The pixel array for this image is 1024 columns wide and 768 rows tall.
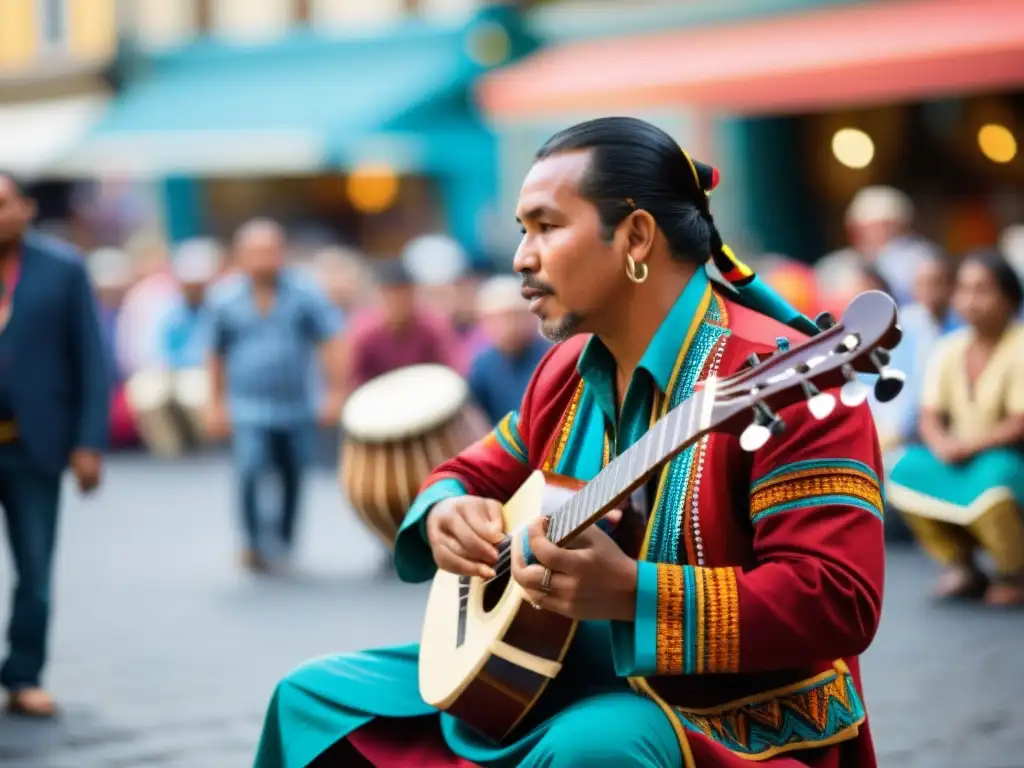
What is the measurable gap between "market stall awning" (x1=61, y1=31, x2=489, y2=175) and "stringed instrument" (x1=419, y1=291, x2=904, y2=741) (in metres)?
17.7

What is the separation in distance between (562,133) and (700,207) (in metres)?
0.29

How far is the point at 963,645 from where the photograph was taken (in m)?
6.99

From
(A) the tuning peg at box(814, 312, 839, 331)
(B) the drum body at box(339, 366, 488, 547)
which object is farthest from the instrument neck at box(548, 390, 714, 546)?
(B) the drum body at box(339, 366, 488, 547)

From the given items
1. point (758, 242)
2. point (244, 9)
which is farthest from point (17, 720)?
point (244, 9)

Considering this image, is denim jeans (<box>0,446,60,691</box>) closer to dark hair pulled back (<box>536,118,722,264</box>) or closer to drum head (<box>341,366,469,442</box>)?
drum head (<box>341,366,469,442</box>)

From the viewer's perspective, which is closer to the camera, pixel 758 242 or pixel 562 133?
pixel 562 133

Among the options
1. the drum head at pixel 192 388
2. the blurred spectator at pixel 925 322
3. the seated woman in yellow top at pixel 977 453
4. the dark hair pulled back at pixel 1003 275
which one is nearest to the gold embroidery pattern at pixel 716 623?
the seated woman in yellow top at pixel 977 453

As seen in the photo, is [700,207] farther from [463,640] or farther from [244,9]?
[244,9]

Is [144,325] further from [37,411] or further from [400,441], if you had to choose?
[37,411]

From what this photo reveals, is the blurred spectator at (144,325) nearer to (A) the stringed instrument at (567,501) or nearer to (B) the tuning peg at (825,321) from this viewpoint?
(A) the stringed instrument at (567,501)

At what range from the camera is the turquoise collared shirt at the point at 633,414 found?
2.67 m

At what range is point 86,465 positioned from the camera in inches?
235

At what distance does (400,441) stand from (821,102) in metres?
9.43

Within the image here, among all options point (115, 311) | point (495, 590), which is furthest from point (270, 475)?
point (115, 311)
